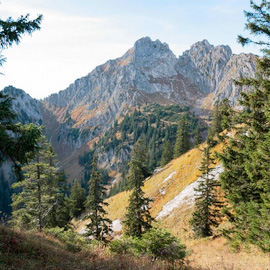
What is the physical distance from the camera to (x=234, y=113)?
12406mm

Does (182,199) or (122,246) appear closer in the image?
(122,246)

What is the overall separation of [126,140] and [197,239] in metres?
163

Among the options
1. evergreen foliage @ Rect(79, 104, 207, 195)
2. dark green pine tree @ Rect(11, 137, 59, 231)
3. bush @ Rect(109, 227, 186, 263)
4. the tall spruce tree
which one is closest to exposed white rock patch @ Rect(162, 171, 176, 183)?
dark green pine tree @ Rect(11, 137, 59, 231)

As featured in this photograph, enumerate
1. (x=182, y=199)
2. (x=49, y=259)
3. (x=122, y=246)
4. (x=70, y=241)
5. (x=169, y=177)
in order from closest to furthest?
(x=49, y=259) < (x=122, y=246) < (x=70, y=241) < (x=182, y=199) < (x=169, y=177)

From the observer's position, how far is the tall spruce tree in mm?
9820

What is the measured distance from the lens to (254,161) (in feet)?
35.0

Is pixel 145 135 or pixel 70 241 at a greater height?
pixel 70 241

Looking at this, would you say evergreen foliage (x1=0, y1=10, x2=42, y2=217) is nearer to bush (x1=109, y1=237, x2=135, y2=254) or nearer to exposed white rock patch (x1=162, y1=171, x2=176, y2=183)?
bush (x1=109, y1=237, x2=135, y2=254)

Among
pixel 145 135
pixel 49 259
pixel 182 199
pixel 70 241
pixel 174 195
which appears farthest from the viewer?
pixel 145 135

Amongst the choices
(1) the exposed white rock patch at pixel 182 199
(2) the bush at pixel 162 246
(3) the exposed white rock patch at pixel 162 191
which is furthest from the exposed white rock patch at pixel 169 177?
(2) the bush at pixel 162 246

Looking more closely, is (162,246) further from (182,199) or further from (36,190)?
(182,199)

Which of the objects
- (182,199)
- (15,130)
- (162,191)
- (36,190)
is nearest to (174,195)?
(182,199)

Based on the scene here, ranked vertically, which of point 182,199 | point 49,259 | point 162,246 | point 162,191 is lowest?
point 162,191

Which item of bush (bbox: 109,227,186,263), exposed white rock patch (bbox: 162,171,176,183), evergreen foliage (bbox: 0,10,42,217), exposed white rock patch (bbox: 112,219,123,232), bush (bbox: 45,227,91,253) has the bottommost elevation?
exposed white rock patch (bbox: 112,219,123,232)
